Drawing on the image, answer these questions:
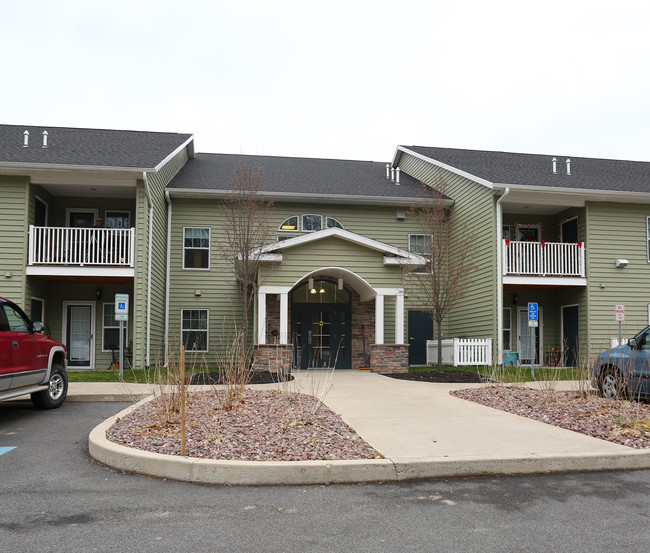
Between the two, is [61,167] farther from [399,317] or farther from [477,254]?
[477,254]

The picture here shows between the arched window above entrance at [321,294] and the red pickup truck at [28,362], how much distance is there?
9.32m

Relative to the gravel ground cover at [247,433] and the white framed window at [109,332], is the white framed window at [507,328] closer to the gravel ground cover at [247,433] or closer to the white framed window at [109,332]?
the white framed window at [109,332]

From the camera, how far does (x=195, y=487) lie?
5254 millimetres

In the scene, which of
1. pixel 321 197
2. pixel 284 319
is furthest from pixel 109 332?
pixel 321 197

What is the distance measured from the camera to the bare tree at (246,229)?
16.4m

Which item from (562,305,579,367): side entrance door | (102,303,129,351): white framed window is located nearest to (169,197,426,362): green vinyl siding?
(102,303,129,351): white framed window

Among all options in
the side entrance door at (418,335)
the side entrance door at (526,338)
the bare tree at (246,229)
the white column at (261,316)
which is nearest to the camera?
the white column at (261,316)

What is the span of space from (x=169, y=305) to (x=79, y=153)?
212 inches

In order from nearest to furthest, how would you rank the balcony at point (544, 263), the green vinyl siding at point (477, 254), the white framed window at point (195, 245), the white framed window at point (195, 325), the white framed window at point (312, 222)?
the green vinyl siding at point (477, 254) → the balcony at point (544, 263) → the white framed window at point (195, 325) → the white framed window at point (195, 245) → the white framed window at point (312, 222)

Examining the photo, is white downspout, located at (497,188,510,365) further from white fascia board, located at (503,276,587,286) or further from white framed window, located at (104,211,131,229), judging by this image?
white framed window, located at (104,211,131,229)

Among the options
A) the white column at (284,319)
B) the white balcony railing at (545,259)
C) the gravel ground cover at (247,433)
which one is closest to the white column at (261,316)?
the white column at (284,319)

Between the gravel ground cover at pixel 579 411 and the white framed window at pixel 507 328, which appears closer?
the gravel ground cover at pixel 579 411

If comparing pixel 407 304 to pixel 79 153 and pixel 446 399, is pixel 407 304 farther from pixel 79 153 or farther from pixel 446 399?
pixel 79 153

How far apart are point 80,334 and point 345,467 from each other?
1569cm
